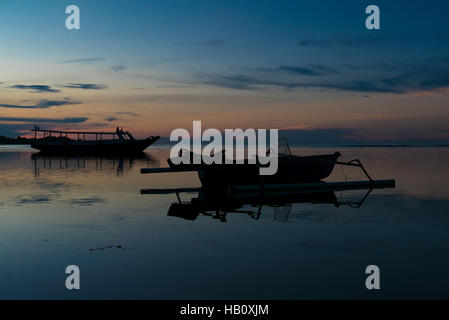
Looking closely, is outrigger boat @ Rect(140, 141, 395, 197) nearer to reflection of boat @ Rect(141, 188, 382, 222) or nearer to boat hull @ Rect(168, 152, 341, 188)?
boat hull @ Rect(168, 152, 341, 188)

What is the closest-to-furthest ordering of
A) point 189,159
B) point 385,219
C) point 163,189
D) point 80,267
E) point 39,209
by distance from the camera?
point 80,267 → point 385,219 → point 39,209 → point 189,159 → point 163,189

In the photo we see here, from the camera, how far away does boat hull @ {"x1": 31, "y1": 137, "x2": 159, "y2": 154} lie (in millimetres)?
85688

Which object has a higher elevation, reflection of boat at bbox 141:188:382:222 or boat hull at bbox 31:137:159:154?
boat hull at bbox 31:137:159:154

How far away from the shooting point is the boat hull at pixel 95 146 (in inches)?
3374

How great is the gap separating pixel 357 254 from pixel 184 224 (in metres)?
5.63

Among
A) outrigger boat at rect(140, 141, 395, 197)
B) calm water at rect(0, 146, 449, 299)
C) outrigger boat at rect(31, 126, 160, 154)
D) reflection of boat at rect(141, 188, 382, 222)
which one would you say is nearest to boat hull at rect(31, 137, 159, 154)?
outrigger boat at rect(31, 126, 160, 154)

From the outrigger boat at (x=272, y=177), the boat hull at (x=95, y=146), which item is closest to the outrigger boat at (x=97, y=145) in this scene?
the boat hull at (x=95, y=146)

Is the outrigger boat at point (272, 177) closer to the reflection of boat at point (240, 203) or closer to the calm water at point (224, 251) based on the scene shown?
the reflection of boat at point (240, 203)

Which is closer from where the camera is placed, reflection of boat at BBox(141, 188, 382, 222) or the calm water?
the calm water

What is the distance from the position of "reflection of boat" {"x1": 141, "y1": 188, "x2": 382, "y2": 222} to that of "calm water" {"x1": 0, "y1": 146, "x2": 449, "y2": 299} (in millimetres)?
349

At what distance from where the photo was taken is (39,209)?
1633cm

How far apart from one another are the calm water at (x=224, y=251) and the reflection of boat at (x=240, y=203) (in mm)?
349

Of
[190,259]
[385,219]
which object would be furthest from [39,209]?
[385,219]
